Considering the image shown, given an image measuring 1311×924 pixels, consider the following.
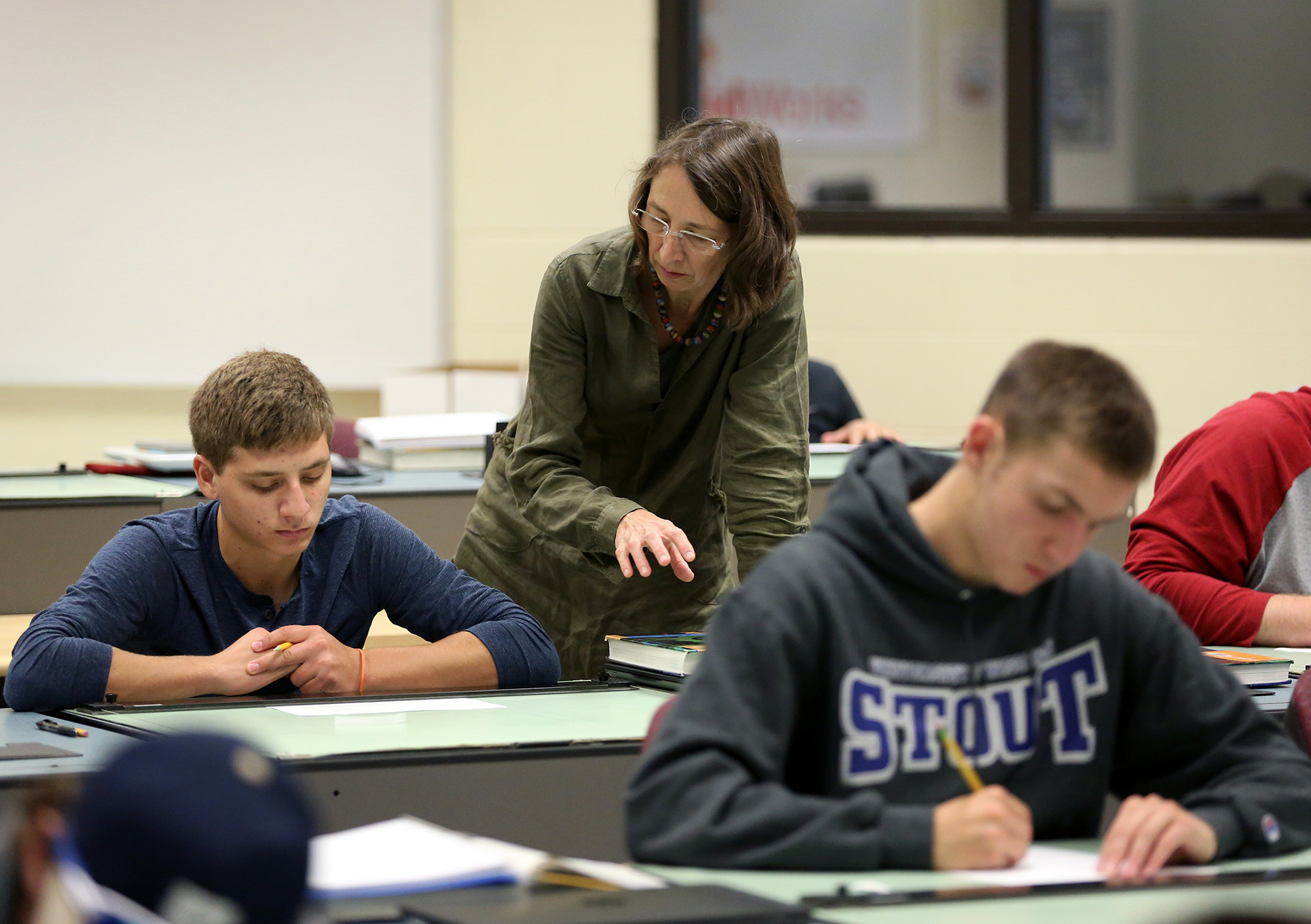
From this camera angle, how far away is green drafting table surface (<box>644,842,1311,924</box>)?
1001 millimetres


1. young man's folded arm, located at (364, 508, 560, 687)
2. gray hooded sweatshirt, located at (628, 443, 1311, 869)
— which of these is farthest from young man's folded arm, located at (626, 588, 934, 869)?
young man's folded arm, located at (364, 508, 560, 687)

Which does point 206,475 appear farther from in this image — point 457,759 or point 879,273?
point 879,273

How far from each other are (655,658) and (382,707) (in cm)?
34

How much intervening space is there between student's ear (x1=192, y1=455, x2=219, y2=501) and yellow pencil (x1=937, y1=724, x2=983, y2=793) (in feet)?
3.41

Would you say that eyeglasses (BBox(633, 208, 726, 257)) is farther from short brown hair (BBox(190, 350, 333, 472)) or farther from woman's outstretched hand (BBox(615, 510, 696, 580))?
short brown hair (BBox(190, 350, 333, 472))

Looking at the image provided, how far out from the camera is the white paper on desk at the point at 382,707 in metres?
1.68

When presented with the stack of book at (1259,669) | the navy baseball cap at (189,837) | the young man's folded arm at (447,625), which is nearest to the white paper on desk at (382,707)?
the young man's folded arm at (447,625)

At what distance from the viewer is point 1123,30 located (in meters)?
4.76

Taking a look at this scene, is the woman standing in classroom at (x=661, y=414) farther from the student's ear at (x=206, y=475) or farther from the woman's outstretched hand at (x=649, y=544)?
the student's ear at (x=206, y=475)

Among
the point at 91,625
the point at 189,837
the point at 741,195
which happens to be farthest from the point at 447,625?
the point at 189,837

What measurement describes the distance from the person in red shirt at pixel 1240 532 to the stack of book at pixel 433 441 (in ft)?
5.61

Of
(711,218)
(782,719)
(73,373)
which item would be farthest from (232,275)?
(782,719)

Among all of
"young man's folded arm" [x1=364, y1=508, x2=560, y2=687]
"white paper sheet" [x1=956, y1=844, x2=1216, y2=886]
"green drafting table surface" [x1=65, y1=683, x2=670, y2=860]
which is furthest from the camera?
"young man's folded arm" [x1=364, y1=508, x2=560, y2=687]

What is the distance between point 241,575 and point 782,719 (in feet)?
3.25
